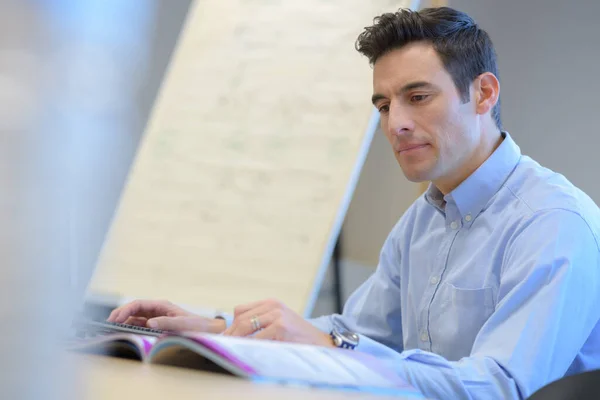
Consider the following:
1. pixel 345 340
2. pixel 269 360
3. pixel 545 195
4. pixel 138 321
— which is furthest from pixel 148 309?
pixel 269 360

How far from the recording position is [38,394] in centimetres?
11

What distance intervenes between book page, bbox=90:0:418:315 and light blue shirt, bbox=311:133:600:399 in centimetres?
57

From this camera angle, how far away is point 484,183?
122 cm

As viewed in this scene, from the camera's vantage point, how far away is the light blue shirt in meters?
0.91

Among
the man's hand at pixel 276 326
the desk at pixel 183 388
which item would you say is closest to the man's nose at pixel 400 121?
the man's hand at pixel 276 326

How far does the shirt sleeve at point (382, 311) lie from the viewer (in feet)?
4.63

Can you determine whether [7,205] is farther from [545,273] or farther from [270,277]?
[270,277]

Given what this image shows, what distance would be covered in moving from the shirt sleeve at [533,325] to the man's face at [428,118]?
0.29 meters

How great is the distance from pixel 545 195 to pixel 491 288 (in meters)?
0.16

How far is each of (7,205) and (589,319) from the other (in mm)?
1006

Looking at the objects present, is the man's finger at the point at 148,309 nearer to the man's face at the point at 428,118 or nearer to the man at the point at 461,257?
the man at the point at 461,257

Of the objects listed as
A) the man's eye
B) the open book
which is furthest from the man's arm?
the open book

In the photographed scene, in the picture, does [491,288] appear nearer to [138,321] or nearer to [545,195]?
[545,195]

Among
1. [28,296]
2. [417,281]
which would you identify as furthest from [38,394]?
[417,281]
